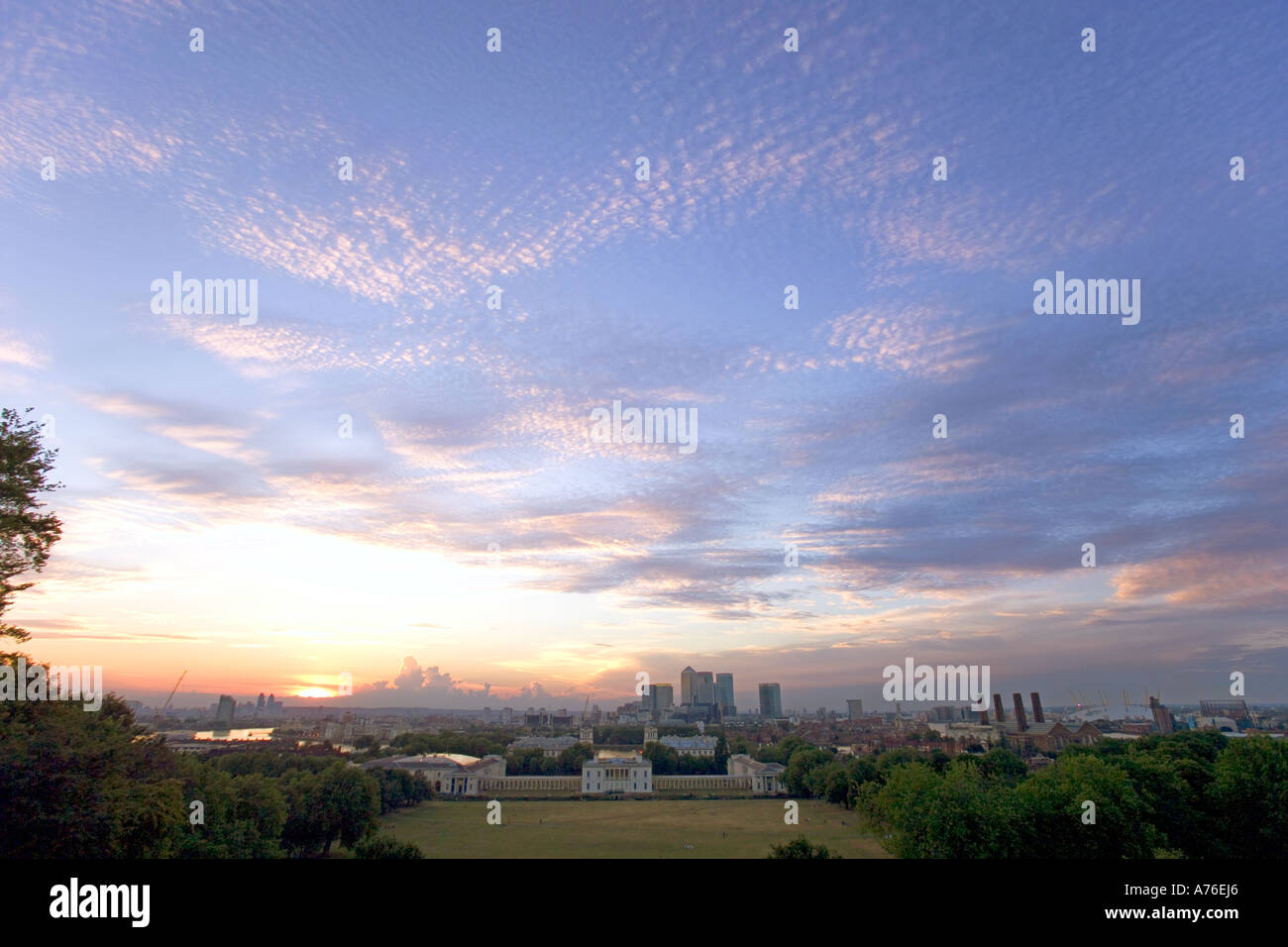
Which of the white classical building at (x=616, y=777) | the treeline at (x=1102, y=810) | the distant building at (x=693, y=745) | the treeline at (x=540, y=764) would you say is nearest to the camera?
the treeline at (x=1102, y=810)

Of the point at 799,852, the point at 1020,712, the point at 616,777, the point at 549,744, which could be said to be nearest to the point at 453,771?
the point at 616,777

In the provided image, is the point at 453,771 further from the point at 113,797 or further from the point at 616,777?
the point at 113,797

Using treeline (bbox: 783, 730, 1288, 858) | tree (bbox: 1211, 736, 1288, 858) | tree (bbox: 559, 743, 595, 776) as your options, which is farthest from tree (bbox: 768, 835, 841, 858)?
tree (bbox: 559, 743, 595, 776)

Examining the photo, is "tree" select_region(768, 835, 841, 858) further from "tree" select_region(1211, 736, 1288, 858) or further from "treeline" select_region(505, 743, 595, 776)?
"treeline" select_region(505, 743, 595, 776)

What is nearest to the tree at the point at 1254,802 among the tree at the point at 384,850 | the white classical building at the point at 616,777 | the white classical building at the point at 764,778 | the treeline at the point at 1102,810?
the treeline at the point at 1102,810

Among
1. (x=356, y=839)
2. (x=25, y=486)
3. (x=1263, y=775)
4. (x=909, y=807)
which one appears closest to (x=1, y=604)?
(x=25, y=486)

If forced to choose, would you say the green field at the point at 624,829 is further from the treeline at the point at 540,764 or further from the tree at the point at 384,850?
the treeline at the point at 540,764
